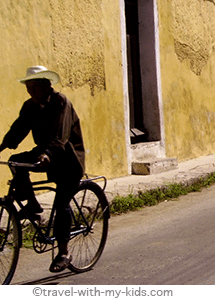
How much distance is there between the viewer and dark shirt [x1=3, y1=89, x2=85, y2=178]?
359 centimetres

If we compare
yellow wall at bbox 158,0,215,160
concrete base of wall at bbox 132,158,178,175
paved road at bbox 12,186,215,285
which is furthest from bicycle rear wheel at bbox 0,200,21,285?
yellow wall at bbox 158,0,215,160

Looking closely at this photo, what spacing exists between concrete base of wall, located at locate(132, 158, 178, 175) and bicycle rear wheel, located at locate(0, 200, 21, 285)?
5350 millimetres

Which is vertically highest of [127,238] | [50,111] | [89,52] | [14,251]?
A: [89,52]

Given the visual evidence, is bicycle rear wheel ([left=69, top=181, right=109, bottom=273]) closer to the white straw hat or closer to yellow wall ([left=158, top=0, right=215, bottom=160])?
the white straw hat

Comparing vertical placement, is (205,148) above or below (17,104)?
below

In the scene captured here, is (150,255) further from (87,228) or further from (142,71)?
(142,71)

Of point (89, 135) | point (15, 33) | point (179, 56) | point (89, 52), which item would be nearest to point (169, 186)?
point (89, 135)

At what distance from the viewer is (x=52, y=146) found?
3.57 meters

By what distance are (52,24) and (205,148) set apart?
519cm

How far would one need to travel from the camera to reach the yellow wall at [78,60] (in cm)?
676

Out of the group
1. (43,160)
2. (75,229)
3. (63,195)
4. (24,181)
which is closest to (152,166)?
(75,229)

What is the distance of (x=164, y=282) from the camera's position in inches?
145

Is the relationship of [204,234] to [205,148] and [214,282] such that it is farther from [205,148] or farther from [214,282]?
[205,148]

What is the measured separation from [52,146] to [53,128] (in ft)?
0.40
